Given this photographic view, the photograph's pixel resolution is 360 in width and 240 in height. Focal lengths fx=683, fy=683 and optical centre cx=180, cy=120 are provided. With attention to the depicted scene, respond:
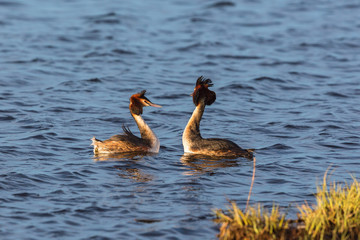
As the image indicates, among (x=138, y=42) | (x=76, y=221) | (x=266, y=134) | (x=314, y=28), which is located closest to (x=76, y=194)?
(x=76, y=221)

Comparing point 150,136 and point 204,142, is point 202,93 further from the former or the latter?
point 150,136

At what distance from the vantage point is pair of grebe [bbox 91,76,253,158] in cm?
1379

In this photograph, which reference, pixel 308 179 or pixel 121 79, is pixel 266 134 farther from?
pixel 121 79

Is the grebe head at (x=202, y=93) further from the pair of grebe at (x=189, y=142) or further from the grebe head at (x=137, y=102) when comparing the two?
the grebe head at (x=137, y=102)

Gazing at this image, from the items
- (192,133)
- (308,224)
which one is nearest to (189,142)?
(192,133)

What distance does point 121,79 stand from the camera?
2200 cm

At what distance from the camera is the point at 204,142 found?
14.1 metres

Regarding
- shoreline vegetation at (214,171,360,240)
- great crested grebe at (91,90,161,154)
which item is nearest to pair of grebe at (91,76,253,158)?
great crested grebe at (91,90,161,154)

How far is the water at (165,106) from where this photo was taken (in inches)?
423

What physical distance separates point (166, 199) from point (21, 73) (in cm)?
1249

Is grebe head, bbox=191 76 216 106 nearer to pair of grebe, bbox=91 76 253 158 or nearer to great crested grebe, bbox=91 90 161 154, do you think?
pair of grebe, bbox=91 76 253 158

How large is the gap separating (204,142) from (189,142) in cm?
35

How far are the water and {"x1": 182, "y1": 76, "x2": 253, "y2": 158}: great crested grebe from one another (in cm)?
24

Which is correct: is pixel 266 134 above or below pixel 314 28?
below
